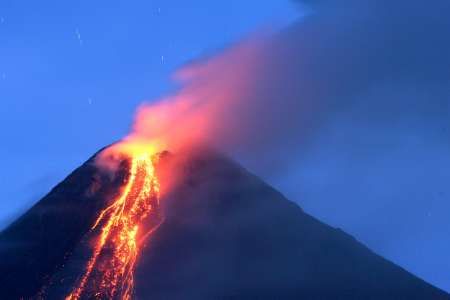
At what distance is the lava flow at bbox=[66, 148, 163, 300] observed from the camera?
45969 millimetres

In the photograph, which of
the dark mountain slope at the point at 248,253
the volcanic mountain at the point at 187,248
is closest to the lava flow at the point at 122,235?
the volcanic mountain at the point at 187,248

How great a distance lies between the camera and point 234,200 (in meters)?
62.9

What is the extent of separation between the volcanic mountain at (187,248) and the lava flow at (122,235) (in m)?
0.08

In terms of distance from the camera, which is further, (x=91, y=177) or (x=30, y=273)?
(x=91, y=177)

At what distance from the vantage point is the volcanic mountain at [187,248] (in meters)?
A: 48.0

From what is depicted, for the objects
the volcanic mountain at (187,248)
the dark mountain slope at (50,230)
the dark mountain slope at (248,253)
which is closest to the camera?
the dark mountain slope at (50,230)

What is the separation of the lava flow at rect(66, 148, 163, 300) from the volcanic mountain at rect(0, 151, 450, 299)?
83 millimetres

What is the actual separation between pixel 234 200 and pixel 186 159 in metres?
4.81

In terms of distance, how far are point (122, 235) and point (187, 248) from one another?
3.95m

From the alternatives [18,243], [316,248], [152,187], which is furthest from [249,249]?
[18,243]

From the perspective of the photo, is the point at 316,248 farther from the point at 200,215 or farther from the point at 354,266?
the point at 200,215

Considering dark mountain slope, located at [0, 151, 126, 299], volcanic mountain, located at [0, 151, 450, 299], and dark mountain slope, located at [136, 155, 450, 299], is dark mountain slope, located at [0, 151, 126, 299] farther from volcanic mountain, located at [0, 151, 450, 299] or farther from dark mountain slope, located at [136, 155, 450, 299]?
dark mountain slope, located at [136, 155, 450, 299]

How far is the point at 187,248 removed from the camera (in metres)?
54.0

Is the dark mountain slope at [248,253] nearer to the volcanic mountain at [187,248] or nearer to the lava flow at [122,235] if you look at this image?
the volcanic mountain at [187,248]
